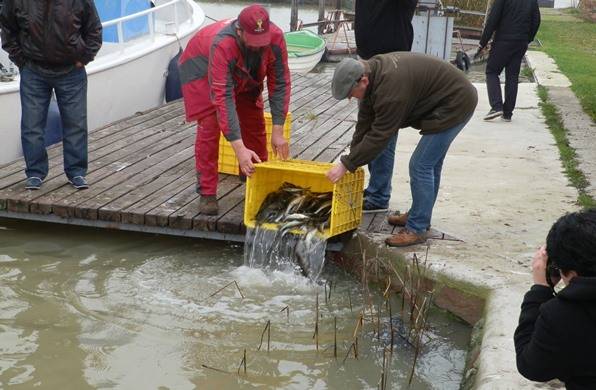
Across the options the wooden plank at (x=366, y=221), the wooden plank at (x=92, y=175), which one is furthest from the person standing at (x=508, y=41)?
the wooden plank at (x=366, y=221)

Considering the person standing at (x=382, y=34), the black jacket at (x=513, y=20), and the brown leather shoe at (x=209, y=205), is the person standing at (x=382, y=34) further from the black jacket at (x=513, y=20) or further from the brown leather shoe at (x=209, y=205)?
the black jacket at (x=513, y=20)

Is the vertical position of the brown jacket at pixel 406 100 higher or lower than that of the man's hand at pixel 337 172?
higher

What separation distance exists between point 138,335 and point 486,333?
2048mm

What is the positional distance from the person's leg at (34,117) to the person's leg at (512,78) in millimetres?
6157

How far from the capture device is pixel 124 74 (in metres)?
10.6

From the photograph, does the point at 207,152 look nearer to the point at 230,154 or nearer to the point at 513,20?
the point at 230,154

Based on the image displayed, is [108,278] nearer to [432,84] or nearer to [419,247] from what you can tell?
[419,247]


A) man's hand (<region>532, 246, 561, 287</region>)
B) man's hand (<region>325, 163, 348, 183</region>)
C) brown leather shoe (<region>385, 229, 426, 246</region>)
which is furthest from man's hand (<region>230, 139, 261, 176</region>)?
man's hand (<region>532, 246, 561, 287</region>)

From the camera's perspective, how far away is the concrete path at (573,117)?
869 cm

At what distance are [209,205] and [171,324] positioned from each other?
54.9 inches

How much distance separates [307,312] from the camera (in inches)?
229

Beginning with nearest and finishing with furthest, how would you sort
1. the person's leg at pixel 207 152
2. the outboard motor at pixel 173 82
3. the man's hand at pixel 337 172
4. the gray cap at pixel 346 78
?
the gray cap at pixel 346 78 → the man's hand at pixel 337 172 → the person's leg at pixel 207 152 → the outboard motor at pixel 173 82

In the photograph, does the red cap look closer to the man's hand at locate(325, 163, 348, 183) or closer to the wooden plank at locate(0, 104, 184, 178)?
the man's hand at locate(325, 163, 348, 183)

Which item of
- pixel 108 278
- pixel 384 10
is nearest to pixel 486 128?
pixel 384 10
